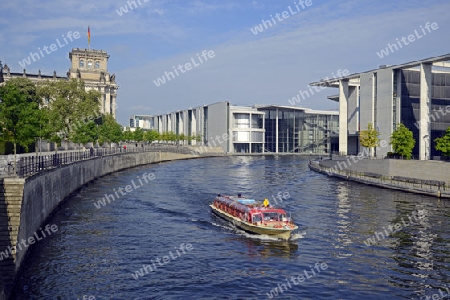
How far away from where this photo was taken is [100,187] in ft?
230

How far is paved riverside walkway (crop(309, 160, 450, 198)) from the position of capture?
194ft

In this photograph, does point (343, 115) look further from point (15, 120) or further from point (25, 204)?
point (25, 204)

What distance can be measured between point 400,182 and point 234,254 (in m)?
42.3

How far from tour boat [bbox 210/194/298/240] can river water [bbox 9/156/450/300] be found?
813 mm

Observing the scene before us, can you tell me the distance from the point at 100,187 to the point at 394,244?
46.4 meters

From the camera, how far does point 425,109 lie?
79625 millimetres

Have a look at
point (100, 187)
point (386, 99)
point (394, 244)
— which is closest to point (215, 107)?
point (386, 99)

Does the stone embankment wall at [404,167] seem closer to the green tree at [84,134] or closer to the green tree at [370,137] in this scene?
the green tree at [370,137]

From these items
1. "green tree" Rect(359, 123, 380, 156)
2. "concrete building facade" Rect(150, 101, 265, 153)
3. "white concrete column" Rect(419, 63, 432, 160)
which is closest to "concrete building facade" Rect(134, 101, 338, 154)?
"concrete building facade" Rect(150, 101, 265, 153)

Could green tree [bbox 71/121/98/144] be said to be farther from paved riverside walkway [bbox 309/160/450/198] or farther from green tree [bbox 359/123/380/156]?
green tree [bbox 359/123/380/156]

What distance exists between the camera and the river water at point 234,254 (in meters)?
27.2

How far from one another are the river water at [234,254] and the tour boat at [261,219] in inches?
32.0

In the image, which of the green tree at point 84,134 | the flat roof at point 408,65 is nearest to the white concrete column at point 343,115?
the flat roof at point 408,65

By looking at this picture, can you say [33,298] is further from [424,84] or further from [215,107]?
[215,107]
